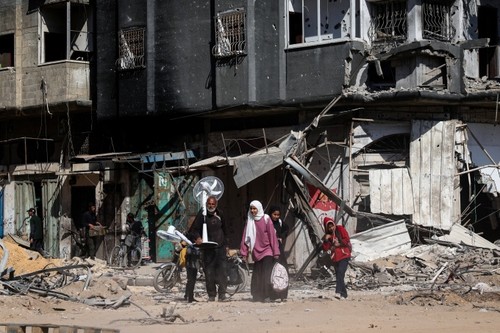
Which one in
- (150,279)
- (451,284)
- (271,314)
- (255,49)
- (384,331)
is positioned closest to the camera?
(384,331)

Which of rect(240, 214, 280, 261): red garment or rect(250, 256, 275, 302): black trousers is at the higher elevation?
rect(240, 214, 280, 261): red garment

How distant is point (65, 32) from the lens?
29984mm

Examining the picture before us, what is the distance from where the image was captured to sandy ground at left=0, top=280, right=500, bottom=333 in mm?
14203

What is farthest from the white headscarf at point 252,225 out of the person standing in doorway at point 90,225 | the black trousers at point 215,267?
the person standing in doorway at point 90,225

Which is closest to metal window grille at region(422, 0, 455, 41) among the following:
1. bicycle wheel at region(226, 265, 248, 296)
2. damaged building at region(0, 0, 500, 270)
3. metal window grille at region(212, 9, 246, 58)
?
damaged building at region(0, 0, 500, 270)

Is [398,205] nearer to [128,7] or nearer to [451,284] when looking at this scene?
[451,284]

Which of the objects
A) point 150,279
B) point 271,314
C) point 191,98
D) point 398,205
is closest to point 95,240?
point 191,98

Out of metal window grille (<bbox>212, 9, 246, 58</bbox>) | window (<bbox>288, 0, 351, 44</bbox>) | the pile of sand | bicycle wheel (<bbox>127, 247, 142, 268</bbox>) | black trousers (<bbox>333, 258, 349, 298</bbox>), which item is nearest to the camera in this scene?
black trousers (<bbox>333, 258, 349, 298</bbox>)

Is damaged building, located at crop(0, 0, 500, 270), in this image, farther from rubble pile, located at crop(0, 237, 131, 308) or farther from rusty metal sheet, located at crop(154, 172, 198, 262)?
rubble pile, located at crop(0, 237, 131, 308)

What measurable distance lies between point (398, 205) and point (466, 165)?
1786 millimetres

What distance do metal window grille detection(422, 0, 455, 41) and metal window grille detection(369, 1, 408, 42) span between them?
0.49 m

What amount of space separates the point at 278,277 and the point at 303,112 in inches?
312

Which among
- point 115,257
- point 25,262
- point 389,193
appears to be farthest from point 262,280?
point 115,257

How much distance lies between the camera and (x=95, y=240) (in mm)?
28547
